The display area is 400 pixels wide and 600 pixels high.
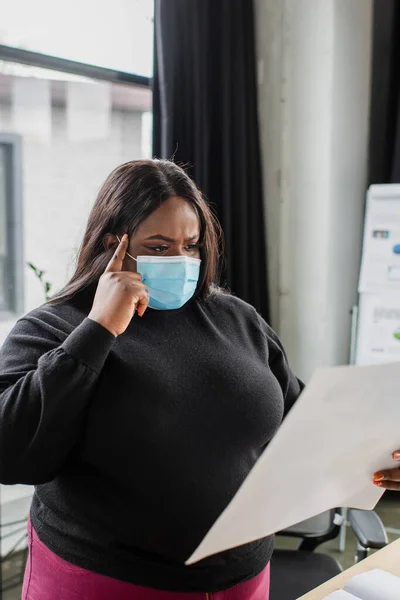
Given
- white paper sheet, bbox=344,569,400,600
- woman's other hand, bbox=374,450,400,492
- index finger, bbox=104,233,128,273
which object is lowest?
white paper sheet, bbox=344,569,400,600

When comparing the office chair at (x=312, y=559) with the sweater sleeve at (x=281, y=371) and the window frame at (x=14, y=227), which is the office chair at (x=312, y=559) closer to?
the sweater sleeve at (x=281, y=371)

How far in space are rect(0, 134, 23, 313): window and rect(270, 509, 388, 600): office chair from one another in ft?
4.76

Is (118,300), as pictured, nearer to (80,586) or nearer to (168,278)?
(168,278)

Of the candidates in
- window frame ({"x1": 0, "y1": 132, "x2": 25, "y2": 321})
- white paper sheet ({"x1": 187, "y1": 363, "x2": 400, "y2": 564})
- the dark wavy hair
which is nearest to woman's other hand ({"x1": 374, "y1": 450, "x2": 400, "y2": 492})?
white paper sheet ({"x1": 187, "y1": 363, "x2": 400, "y2": 564})

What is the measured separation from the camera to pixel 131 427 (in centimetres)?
109

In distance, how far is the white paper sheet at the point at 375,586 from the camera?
102 centimetres

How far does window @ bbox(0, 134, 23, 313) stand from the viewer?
242cm

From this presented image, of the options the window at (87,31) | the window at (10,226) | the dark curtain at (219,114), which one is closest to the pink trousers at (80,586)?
the window at (10,226)

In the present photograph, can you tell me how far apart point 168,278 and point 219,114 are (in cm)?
163

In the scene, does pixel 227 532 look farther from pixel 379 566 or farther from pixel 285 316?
pixel 285 316

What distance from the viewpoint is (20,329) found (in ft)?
3.88

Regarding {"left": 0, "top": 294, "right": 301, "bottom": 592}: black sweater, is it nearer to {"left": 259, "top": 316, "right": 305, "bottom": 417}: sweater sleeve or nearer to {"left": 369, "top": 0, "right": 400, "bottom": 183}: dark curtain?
{"left": 259, "top": 316, "right": 305, "bottom": 417}: sweater sleeve

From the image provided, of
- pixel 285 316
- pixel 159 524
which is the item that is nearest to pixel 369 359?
pixel 285 316

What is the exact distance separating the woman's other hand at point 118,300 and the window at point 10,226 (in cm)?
143
